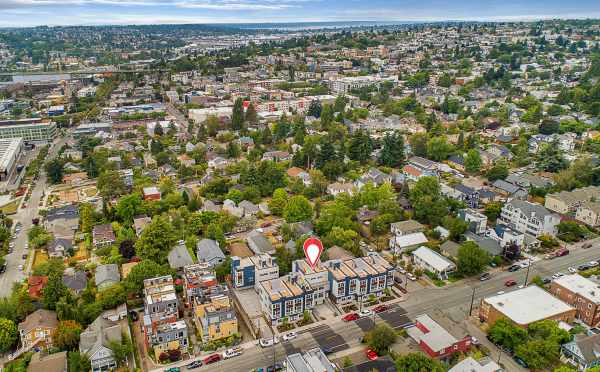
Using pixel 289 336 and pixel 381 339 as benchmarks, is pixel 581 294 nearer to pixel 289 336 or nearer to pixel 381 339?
pixel 381 339

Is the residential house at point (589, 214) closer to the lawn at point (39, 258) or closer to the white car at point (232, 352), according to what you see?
the white car at point (232, 352)

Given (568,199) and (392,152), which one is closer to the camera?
(568,199)

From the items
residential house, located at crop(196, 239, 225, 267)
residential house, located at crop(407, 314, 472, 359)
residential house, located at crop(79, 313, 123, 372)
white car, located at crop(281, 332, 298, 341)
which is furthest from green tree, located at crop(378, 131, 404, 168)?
residential house, located at crop(79, 313, 123, 372)

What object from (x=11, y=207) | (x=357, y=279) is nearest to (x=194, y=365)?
(x=357, y=279)

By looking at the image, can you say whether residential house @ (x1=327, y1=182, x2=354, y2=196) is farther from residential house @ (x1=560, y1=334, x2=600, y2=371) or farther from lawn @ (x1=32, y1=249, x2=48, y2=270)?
lawn @ (x1=32, y1=249, x2=48, y2=270)

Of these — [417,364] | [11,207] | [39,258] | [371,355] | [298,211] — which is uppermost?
[417,364]

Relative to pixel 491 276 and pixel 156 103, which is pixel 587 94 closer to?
pixel 491 276

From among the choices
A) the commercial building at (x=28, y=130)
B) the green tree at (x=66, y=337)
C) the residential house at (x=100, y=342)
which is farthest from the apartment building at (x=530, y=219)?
the commercial building at (x=28, y=130)

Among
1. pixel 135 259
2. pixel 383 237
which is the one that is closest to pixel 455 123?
pixel 383 237
